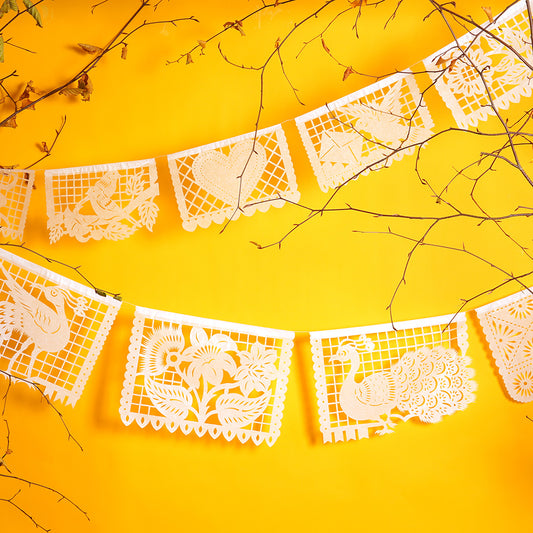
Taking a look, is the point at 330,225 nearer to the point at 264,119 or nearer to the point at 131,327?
the point at 264,119

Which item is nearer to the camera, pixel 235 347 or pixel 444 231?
pixel 235 347

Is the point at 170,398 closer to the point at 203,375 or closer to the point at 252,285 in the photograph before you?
the point at 203,375

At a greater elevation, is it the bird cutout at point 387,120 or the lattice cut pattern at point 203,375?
the bird cutout at point 387,120

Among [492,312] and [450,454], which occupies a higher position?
[492,312]

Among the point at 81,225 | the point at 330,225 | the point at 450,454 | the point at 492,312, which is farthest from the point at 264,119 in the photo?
the point at 450,454

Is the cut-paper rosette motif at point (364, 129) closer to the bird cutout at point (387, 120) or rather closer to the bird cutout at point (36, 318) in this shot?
the bird cutout at point (387, 120)

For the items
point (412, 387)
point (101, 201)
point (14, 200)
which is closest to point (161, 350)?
point (101, 201)

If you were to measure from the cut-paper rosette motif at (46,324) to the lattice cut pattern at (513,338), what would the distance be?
1.11 metres

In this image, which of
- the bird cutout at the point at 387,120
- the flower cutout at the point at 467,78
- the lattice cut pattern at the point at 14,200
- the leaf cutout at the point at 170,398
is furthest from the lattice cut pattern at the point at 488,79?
the lattice cut pattern at the point at 14,200

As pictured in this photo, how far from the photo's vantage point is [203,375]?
1.60 metres

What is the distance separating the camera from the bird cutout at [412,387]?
1626mm

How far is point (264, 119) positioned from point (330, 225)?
1.28ft

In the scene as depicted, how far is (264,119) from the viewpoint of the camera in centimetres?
175

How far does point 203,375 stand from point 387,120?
0.89m
